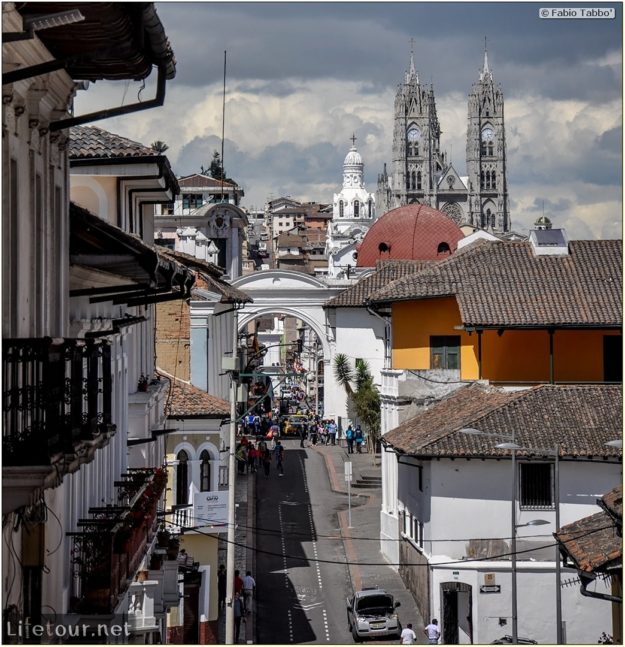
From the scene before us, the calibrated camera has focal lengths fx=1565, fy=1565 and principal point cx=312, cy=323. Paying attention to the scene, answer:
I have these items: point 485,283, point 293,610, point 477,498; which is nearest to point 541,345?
point 485,283

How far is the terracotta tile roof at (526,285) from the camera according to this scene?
32531 millimetres

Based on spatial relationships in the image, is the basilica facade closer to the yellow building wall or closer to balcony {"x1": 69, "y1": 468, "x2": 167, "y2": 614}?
the yellow building wall

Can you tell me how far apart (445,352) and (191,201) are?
37.0 meters

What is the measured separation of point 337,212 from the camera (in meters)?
169

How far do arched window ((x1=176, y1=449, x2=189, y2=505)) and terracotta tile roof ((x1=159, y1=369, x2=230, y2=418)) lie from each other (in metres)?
0.89

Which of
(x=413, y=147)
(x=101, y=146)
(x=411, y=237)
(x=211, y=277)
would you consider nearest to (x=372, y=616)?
(x=101, y=146)

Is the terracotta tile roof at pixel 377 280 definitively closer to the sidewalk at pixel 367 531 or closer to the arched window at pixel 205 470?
the sidewalk at pixel 367 531

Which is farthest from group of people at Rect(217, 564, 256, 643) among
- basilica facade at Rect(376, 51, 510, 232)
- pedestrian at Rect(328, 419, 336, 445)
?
basilica facade at Rect(376, 51, 510, 232)

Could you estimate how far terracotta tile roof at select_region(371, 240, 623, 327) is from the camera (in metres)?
32.5

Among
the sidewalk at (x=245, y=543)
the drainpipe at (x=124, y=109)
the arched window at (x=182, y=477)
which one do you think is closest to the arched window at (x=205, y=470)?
the arched window at (x=182, y=477)

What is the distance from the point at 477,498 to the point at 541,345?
513cm

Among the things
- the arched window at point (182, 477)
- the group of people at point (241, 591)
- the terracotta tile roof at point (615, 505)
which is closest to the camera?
the terracotta tile roof at point (615, 505)

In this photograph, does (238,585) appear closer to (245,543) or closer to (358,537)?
(245,543)

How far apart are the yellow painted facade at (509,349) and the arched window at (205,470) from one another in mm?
5783
